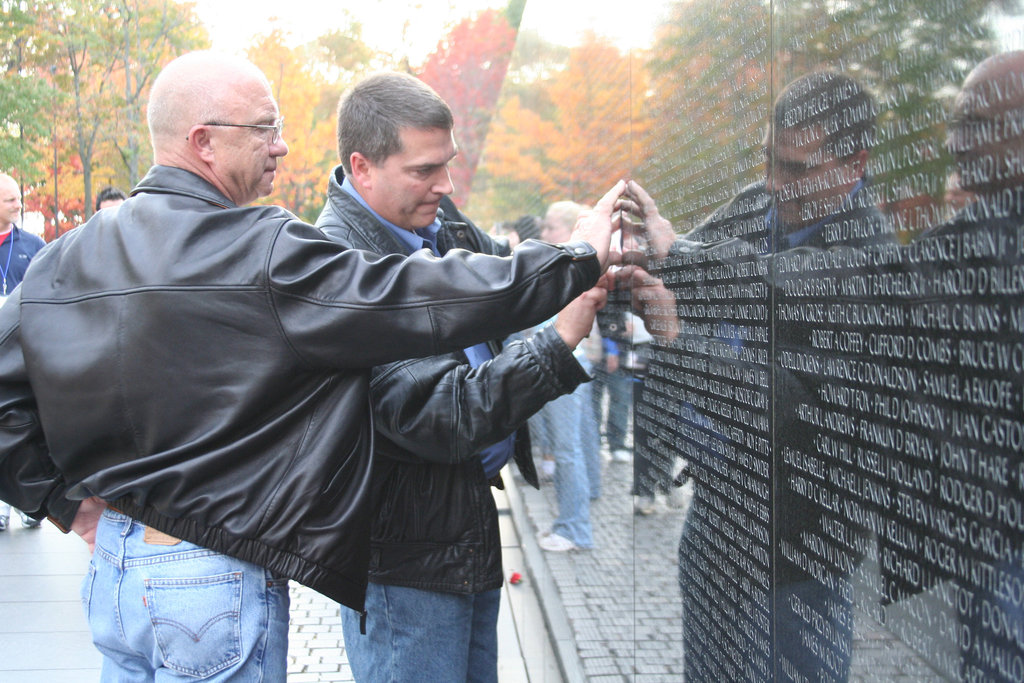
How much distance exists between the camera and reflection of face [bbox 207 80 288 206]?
204 cm

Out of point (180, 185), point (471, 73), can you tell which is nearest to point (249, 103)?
point (180, 185)

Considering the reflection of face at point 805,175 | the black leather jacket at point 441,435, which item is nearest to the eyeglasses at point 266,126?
the black leather jacket at point 441,435

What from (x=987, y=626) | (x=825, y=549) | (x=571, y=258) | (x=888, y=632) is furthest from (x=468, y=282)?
(x=987, y=626)

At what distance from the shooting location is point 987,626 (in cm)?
105

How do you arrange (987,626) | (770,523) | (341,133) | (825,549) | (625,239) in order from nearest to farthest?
(987,626)
(825,549)
(770,523)
(341,133)
(625,239)

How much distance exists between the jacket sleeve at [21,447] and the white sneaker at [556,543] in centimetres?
202

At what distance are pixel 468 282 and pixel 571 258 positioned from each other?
0.80 ft

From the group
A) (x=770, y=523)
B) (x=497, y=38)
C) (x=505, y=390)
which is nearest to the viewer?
(x=770, y=523)

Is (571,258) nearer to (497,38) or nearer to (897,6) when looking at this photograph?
(897,6)

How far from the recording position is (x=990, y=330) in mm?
1020

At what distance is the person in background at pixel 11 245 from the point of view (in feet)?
25.4

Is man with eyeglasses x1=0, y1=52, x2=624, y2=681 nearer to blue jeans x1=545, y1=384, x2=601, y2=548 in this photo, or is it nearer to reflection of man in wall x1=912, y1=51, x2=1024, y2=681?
reflection of man in wall x1=912, y1=51, x2=1024, y2=681

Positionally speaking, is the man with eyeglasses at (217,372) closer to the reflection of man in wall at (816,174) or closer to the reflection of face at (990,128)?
the reflection of man in wall at (816,174)

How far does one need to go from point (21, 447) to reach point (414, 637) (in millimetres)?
1036
